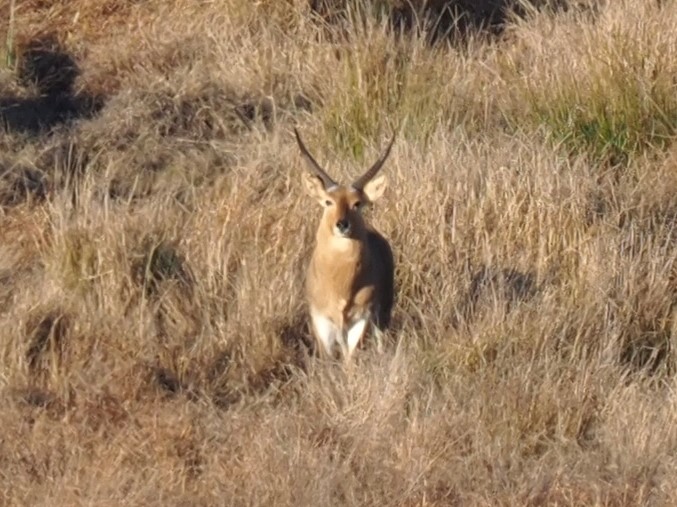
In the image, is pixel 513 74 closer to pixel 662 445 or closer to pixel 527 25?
pixel 527 25

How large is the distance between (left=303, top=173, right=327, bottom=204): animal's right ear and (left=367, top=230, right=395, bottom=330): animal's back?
0.31m

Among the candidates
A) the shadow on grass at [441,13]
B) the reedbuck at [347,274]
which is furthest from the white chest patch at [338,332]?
the shadow on grass at [441,13]

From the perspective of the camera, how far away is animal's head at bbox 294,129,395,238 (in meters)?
9.55

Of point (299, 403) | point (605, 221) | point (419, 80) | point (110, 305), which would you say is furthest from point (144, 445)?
point (419, 80)

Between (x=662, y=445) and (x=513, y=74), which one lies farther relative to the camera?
(x=513, y=74)

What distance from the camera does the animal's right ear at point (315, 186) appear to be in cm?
966

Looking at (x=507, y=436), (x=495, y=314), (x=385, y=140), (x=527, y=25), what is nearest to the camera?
(x=507, y=436)

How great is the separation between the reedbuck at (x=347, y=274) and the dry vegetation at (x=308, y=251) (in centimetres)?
16

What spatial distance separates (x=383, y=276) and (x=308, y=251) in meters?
0.77

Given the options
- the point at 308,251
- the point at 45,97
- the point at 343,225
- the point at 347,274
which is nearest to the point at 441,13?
the point at 45,97

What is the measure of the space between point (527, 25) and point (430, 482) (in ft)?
16.9

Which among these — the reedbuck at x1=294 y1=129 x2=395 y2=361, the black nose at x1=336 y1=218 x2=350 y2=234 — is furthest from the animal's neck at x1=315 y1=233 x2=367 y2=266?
the black nose at x1=336 y1=218 x2=350 y2=234

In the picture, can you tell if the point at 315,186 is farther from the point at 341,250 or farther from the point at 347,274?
the point at 347,274

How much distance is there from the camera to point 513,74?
1226 centimetres
